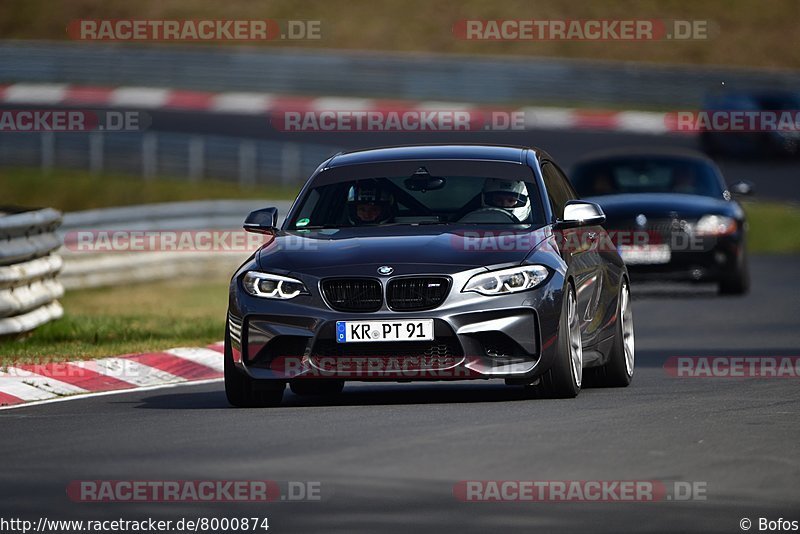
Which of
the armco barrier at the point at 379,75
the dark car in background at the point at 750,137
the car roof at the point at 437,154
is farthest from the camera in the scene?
the armco barrier at the point at 379,75

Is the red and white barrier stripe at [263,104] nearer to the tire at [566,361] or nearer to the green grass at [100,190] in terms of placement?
the green grass at [100,190]

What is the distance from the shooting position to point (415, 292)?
10492 millimetres

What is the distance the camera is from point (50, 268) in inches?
603

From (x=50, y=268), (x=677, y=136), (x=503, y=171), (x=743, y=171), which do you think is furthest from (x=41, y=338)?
(x=677, y=136)

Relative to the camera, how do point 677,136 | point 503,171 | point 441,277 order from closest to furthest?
point 441,277, point 503,171, point 677,136

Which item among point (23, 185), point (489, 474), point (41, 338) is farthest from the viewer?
point (23, 185)

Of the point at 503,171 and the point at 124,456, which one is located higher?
the point at 503,171

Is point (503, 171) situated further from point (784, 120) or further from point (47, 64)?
point (47, 64)

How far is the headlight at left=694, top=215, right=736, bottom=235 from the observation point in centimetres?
2044

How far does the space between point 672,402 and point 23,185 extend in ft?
79.7

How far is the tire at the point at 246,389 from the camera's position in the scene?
10742 millimetres
